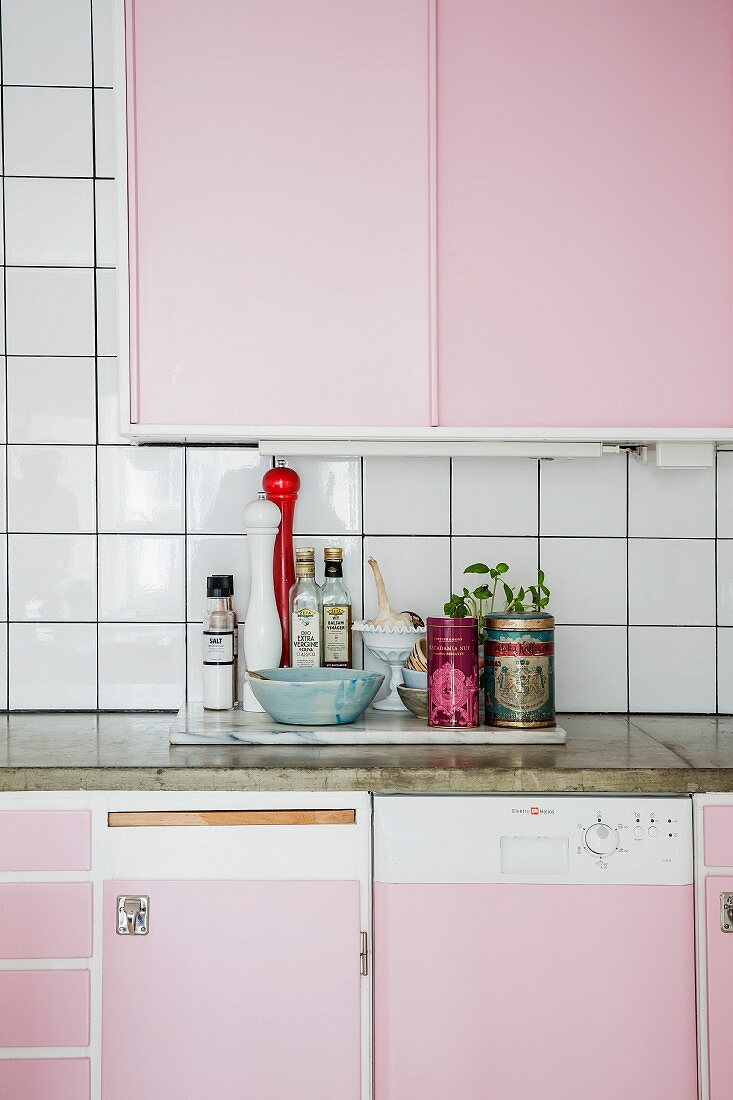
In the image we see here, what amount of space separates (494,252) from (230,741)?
982 millimetres

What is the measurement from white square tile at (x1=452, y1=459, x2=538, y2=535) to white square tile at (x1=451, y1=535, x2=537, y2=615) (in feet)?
0.06

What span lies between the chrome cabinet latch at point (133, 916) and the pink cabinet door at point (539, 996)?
1.25 ft

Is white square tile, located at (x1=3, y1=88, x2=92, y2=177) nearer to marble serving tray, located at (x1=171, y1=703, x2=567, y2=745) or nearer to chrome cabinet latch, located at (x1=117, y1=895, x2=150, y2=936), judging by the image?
marble serving tray, located at (x1=171, y1=703, x2=567, y2=745)

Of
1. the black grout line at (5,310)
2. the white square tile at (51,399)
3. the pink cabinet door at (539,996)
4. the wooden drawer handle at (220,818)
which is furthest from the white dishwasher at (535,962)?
the white square tile at (51,399)

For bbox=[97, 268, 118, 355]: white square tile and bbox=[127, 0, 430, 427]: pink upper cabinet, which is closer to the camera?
bbox=[127, 0, 430, 427]: pink upper cabinet

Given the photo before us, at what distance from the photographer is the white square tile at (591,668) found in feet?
7.07

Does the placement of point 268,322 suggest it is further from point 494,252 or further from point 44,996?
point 44,996

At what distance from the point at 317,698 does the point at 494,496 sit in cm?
62

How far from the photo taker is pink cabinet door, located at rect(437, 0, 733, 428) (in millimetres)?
1795

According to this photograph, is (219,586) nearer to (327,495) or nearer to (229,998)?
(327,495)

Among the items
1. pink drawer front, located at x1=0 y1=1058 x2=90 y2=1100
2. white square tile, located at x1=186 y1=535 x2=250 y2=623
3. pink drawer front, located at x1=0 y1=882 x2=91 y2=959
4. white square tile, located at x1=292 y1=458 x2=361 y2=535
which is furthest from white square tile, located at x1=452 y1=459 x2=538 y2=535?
pink drawer front, located at x1=0 y1=1058 x2=90 y2=1100

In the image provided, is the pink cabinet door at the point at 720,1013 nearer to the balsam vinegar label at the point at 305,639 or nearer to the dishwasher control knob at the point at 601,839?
the dishwasher control knob at the point at 601,839

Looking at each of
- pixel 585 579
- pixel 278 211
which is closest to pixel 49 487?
pixel 278 211

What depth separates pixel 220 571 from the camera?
2.13 m
